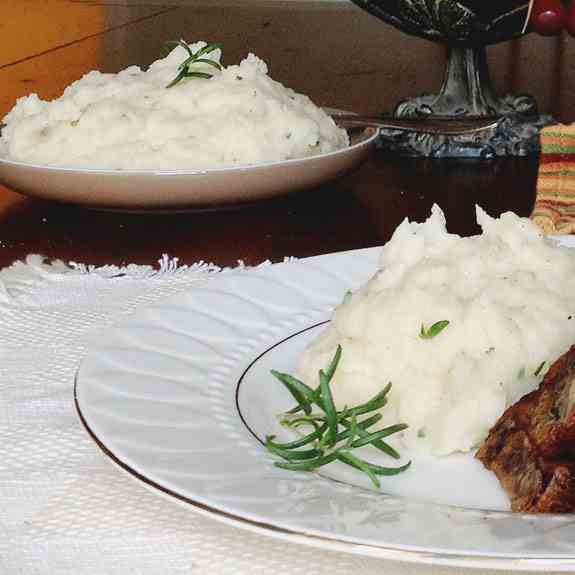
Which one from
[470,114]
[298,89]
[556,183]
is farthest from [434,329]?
[298,89]

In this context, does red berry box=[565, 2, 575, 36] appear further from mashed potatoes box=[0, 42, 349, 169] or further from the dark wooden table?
mashed potatoes box=[0, 42, 349, 169]

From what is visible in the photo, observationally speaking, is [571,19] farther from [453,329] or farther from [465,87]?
[453,329]

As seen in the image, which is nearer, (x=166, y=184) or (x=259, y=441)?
(x=259, y=441)

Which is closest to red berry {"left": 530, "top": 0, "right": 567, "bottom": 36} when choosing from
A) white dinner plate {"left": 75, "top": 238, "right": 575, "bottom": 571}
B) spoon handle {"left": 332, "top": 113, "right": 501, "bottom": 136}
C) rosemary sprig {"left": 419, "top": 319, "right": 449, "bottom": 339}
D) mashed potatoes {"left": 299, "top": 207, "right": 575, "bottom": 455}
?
spoon handle {"left": 332, "top": 113, "right": 501, "bottom": 136}

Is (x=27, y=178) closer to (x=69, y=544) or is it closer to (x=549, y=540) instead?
(x=69, y=544)

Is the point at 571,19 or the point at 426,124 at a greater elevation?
the point at 571,19

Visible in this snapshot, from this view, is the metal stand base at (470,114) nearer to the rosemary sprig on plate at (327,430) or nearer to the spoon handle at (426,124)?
the spoon handle at (426,124)

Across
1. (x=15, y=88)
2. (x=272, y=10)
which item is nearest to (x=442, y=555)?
(x=15, y=88)
